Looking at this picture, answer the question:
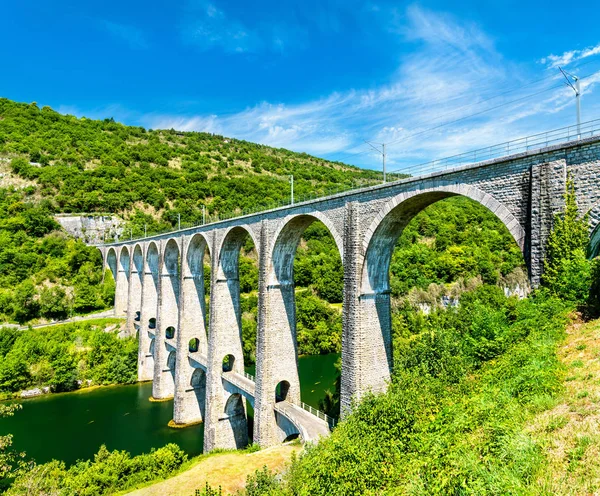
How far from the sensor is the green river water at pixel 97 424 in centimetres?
2522

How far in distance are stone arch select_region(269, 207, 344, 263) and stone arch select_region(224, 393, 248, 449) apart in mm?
11563

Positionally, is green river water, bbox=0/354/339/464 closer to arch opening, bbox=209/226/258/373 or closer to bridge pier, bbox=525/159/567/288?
arch opening, bbox=209/226/258/373

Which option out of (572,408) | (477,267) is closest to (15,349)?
(572,408)

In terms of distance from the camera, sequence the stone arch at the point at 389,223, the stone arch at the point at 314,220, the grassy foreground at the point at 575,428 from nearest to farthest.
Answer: the grassy foreground at the point at 575,428 < the stone arch at the point at 389,223 < the stone arch at the point at 314,220

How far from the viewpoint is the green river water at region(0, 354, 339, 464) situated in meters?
25.2

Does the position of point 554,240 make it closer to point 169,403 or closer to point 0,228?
point 169,403

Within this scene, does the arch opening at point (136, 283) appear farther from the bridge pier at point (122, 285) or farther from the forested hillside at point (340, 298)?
the forested hillside at point (340, 298)

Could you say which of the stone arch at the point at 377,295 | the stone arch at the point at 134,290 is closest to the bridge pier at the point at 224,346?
the stone arch at the point at 377,295

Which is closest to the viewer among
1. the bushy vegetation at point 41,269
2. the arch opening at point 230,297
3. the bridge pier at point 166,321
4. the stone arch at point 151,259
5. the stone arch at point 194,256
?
the arch opening at point 230,297

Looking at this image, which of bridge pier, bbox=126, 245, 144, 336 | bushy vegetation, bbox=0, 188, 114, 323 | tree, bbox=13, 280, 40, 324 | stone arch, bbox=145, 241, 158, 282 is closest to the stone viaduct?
stone arch, bbox=145, 241, 158, 282

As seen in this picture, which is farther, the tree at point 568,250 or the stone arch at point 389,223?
the stone arch at point 389,223

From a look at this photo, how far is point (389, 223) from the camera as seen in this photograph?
14602 millimetres

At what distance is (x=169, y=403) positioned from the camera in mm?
32344

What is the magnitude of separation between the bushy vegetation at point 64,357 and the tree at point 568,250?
39607 mm
